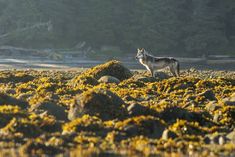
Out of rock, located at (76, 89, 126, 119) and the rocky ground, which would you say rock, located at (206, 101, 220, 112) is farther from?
rock, located at (76, 89, 126, 119)

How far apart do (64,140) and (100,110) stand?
3.55 metres

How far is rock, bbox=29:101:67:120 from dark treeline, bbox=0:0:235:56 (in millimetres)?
69542

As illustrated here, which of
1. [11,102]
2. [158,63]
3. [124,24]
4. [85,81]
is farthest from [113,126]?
[124,24]

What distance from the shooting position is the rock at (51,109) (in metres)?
17.2

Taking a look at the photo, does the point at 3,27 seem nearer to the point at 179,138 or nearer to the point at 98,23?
the point at 98,23

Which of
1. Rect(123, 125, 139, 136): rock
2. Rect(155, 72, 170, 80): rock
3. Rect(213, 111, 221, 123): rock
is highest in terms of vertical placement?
Rect(155, 72, 170, 80): rock

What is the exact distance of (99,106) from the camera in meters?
17.2

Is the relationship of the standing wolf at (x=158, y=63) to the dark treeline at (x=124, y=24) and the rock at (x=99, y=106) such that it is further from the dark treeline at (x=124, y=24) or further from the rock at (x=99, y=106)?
the dark treeline at (x=124, y=24)

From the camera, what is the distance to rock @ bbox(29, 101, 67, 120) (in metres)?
17.2

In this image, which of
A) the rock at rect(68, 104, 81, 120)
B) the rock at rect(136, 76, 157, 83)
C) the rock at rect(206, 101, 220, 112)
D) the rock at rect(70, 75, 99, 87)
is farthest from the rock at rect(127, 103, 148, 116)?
the rock at rect(136, 76, 157, 83)

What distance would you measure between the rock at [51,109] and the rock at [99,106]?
2.43ft

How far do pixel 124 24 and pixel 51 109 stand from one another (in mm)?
80565

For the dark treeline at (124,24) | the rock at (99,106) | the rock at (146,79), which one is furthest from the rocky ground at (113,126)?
the dark treeline at (124,24)

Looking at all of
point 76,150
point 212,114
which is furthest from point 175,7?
point 76,150
